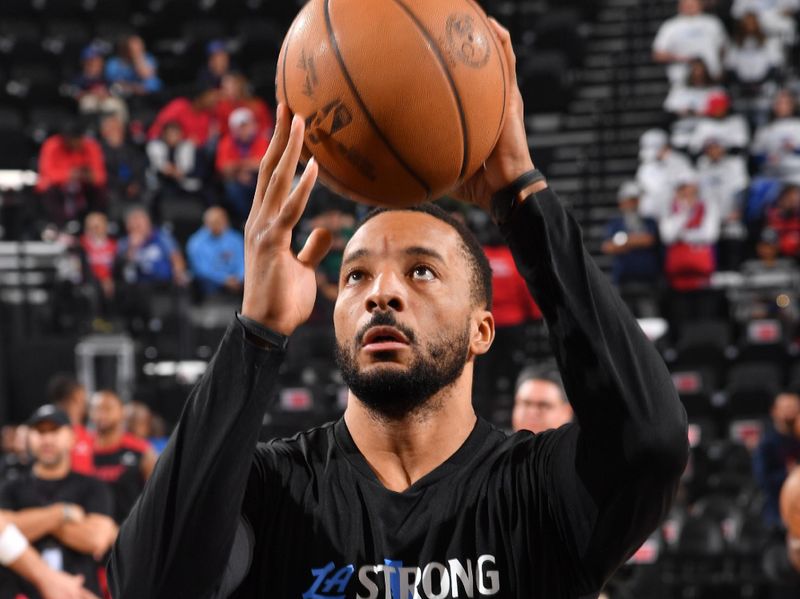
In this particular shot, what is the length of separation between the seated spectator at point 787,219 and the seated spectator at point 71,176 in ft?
18.1

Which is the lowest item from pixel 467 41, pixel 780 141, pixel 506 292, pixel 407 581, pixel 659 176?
pixel 407 581

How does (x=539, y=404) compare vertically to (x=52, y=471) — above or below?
above

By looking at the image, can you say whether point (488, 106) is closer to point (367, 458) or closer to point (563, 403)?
point (367, 458)

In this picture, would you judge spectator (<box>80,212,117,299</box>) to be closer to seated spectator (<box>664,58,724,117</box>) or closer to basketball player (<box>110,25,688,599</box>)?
seated spectator (<box>664,58,724,117</box>)

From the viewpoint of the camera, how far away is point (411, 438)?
8.82ft

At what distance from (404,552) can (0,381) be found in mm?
8159

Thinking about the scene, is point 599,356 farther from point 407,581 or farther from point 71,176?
point 71,176

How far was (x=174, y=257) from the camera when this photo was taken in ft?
34.8

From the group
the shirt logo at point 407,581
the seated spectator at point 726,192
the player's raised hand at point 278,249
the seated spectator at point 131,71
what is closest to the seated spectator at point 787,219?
the seated spectator at point 726,192

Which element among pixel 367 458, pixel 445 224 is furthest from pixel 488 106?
pixel 367 458

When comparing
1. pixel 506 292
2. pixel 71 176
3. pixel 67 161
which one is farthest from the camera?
pixel 67 161

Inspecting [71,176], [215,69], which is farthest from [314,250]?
[215,69]

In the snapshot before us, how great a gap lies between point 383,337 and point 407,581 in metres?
0.46

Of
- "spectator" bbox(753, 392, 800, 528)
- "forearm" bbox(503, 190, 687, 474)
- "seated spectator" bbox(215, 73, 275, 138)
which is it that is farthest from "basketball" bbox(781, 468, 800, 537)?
"seated spectator" bbox(215, 73, 275, 138)
